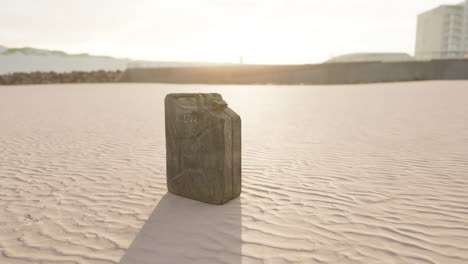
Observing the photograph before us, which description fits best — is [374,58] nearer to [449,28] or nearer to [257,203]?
[449,28]

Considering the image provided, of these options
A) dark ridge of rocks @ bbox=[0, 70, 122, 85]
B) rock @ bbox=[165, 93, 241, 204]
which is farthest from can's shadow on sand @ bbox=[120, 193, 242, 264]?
dark ridge of rocks @ bbox=[0, 70, 122, 85]

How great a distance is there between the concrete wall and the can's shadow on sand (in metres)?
25.7

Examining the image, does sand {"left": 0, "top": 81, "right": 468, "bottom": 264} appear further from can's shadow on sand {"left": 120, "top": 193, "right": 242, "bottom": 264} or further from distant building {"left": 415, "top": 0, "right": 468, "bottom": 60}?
distant building {"left": 415, "top": 0, "right": 468, "bottom": 60}

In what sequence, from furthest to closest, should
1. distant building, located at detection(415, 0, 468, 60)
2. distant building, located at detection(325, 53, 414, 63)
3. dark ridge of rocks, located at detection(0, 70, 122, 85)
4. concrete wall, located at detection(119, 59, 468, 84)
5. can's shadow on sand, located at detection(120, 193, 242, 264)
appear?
1. distant building, located at detection(415, 0, 468, 60)
2. dark ridge of rocks, located at detection(0, 70, 122, 85)
3. distant building, located at detection(325, 53, 414, 63)
4. concrete wall, located at detection(119, 59, 468, 84)
5. can's shadow on sand, located at detection(120, 193, 242, 264)

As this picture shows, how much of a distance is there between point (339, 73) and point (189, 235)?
2670 centimetres

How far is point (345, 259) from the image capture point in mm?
2768

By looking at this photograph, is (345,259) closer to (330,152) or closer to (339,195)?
(339,195)

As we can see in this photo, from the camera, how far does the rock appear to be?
3670 mm

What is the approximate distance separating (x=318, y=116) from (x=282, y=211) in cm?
777

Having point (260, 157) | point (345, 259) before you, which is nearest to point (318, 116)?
point (260, 157)

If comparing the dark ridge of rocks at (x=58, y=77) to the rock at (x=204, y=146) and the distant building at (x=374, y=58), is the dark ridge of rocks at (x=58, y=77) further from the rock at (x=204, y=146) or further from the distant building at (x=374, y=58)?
the rock at (x=204, y=146)

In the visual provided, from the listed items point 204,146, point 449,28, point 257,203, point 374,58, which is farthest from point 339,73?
point 449,28

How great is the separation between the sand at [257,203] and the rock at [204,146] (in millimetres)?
193

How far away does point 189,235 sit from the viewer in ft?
10.4
